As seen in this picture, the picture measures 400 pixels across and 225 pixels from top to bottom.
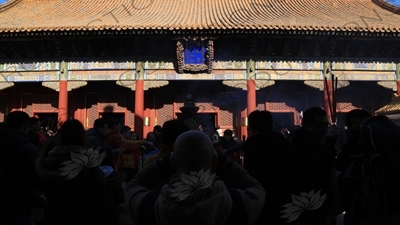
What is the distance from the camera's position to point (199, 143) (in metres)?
1.27

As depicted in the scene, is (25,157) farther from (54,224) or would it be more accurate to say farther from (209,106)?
(209,106)

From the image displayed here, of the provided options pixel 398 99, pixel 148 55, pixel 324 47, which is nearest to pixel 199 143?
pixel 148 55

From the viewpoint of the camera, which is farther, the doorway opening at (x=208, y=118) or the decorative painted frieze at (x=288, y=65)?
the doorway opening at (x=208, y=118)

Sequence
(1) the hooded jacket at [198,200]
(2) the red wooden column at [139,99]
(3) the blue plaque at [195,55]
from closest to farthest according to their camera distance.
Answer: (1) the hooded jacket at [198,200] < (3) the blue plaque at [195,55] < (2) the red wooden column at [139,99]

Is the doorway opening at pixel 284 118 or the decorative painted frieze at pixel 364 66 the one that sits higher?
the decorative painted frieze at pixel 364 66

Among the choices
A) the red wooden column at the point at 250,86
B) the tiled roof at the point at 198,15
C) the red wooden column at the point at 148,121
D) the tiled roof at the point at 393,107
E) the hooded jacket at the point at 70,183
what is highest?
the tiled roof at the point at 198,15

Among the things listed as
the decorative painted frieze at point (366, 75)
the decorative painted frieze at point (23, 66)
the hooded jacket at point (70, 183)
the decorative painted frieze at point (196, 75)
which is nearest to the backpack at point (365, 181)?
the hooded jacket at point (70, 183)

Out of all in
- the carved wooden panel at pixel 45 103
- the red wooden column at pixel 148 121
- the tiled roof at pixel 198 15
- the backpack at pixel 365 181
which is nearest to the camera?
the backpack at pixel 365 181

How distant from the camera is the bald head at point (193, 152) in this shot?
1.26 m

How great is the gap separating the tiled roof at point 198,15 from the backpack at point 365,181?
739 centimetres

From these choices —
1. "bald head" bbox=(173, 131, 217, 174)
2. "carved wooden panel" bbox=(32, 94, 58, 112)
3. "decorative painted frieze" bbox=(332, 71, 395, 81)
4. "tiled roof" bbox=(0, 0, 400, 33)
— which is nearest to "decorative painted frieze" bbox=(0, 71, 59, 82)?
"carved wooden panel" bbox=(32, 94, 58, 112)

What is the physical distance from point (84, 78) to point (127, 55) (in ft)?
4.92

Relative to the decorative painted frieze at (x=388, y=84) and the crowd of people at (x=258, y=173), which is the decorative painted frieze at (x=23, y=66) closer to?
the crowd of people at (x=258, y=173)

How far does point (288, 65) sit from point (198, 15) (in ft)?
10.7
